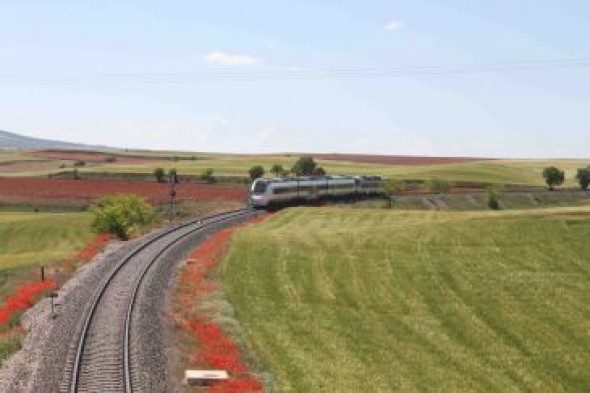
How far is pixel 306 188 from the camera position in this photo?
8588cm

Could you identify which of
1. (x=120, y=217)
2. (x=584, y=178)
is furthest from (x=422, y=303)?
(x=584, y=178)

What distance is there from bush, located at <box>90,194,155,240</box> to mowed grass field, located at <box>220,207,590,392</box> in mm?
12228

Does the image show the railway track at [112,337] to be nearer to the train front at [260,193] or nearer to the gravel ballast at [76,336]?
the gravel ballast at [76,336]

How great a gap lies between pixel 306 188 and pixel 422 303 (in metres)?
47.4

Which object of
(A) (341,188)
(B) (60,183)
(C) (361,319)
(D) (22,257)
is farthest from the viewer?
(B) (60,183)

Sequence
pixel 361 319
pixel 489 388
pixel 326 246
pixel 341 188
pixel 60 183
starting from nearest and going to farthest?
pixel 489 388, pixel 361 319, pixel 326 246, pixel 341 188, pixel 60 183

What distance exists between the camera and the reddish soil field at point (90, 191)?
103488 millimetres

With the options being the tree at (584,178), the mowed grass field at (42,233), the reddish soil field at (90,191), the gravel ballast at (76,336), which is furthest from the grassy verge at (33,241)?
the tree at (584,178)

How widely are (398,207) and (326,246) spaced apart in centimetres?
4770

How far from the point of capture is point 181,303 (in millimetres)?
36188

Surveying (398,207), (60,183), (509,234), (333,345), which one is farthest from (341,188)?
(333,345)

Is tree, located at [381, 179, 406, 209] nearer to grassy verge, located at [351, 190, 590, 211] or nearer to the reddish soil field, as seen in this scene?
grassy verge, located at [351, 190, 590, 211]

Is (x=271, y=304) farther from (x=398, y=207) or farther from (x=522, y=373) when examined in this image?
(x=398, y=207)

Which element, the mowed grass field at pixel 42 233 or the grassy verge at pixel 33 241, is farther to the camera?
the mowed grass field at pixel 42 233
